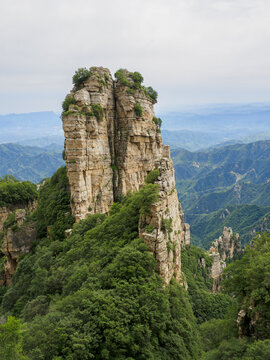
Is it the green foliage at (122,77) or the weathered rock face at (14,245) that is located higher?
the green foliage at (122,77)

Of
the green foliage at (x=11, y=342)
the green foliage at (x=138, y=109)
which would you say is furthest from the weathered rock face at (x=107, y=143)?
the green foliage at (x=11, y=342)

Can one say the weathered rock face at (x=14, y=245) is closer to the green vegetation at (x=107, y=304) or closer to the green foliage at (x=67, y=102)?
the green vegetation at (x=107, y=304)

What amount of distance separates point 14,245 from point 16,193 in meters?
19.4

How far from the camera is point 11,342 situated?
1464 cm

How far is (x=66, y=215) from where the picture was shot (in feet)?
145

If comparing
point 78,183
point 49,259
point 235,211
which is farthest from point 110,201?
point 235,211

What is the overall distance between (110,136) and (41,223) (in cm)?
2146

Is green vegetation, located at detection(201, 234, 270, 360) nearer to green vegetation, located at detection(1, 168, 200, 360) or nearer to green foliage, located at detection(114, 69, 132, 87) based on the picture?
green vegetation, located at detection(1, 168, 200, 360)

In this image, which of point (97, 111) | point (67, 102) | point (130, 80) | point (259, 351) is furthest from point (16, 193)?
point (259, 351)

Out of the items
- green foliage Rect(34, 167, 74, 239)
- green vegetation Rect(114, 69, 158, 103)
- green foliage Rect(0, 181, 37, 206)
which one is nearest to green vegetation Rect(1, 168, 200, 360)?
green foliage Rect(34, 167, 74, 239)

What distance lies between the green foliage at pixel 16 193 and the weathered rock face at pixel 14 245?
48.6 ft

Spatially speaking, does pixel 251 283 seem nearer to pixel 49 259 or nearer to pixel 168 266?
pixel 168 266

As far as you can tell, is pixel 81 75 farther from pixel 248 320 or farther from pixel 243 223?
pixel 243 223

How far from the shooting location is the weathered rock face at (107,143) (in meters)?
42.7
